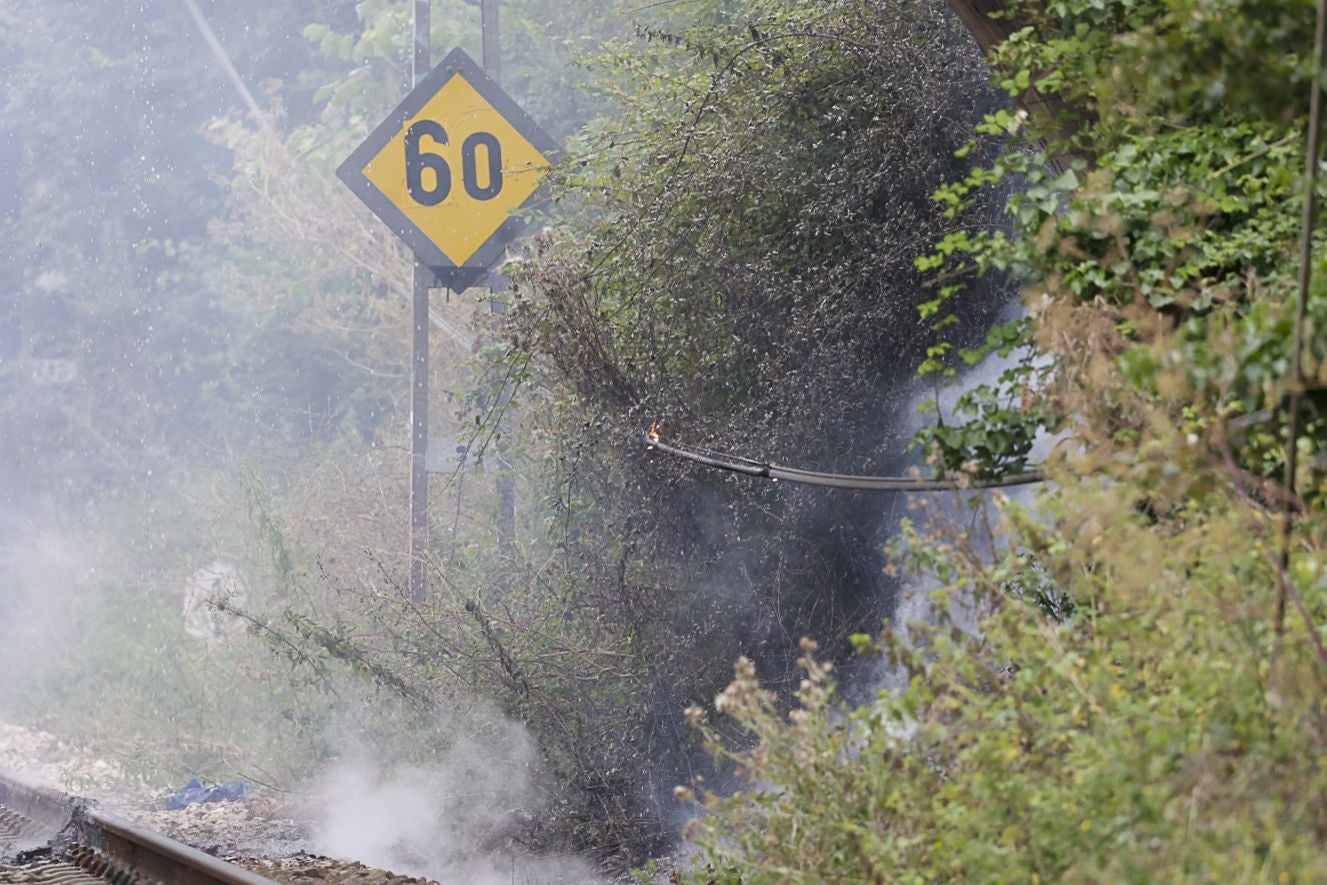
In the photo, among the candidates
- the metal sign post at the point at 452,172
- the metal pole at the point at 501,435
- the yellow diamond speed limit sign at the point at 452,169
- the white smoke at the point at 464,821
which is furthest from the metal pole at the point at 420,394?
the white smoke at the point at 464,821

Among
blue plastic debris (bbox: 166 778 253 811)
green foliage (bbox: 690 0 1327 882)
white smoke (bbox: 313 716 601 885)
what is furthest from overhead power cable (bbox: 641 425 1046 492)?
blue plastic debris (bbox: 166 778 253 811)

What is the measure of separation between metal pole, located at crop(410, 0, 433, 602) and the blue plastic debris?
7.45 feet

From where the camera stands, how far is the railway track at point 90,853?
8023 mm

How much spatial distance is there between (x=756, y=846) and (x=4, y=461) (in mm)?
29427

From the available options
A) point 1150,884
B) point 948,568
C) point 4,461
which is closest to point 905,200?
point 948,568

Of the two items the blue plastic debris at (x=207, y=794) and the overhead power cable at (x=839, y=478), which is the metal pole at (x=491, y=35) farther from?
the overhead power cable at (x=839, y=478)

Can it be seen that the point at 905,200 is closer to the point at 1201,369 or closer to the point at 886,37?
the point at 886,37

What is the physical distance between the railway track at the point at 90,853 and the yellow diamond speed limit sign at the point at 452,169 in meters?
5.39

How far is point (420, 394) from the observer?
1550 cm

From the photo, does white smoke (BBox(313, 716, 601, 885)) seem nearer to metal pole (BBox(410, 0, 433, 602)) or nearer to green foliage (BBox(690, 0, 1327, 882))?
metal pole (BBox(410, 0, 433, 602))

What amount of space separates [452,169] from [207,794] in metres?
5.46

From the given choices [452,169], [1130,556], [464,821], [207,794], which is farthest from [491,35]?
[1130,556]

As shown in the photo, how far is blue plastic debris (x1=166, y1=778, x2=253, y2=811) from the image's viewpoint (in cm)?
1391

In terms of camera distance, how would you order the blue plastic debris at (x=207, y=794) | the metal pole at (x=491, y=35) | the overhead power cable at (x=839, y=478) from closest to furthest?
the overhead power cable at (x=839, y=478)
the blue plastic debris at (x=207, y=794)
the metal pole at (x=491, y=35)
